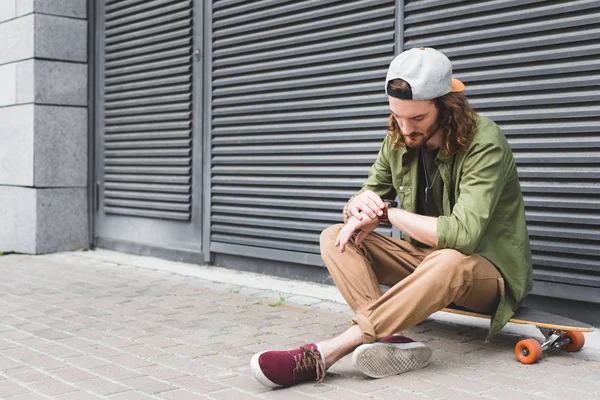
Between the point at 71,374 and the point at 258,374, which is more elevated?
the point at 258,374

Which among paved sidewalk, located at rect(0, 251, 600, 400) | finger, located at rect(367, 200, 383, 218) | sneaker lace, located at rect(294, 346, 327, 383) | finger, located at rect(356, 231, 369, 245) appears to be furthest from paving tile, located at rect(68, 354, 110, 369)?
finger, located at rect(367, 200, 383, 218)

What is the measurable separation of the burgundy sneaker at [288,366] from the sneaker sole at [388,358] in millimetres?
175

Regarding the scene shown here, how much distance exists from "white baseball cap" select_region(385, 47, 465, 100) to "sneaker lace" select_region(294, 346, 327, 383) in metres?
1.26

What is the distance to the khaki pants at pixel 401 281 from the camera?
3.48 meters

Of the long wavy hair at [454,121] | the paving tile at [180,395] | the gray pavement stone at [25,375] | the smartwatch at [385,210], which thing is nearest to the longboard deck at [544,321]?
the smartwatch at [385,210]

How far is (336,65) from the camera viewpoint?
5.89 m

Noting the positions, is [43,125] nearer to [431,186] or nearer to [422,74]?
[431,186]

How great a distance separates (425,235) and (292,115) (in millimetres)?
2883

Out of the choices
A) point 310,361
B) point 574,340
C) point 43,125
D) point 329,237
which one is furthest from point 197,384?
point 43,125

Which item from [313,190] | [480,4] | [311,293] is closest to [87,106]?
[313,190]

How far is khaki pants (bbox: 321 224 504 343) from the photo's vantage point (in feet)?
11.4

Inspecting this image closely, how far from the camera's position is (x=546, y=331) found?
3943 mm

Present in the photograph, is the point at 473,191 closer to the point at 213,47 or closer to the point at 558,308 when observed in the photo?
the point at 558,308

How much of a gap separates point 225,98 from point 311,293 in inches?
84.0
